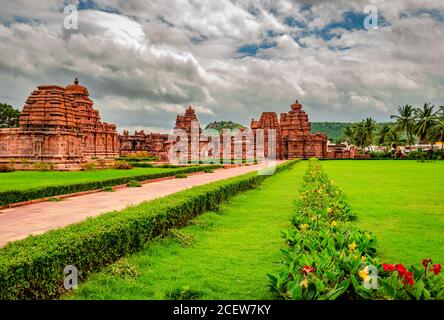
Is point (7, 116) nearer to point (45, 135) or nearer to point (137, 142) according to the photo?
point (137, 142)

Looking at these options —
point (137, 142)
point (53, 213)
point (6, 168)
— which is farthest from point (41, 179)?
point (137, 142)

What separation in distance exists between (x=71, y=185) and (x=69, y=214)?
451 cm

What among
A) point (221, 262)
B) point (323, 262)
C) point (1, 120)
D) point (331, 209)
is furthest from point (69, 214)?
point (1, 120)

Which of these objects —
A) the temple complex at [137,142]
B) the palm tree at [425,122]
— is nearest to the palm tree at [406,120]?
the palm tree at [425,122]

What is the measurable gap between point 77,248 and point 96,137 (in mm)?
44327

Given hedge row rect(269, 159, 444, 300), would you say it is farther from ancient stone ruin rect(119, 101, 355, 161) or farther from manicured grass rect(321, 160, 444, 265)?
ancient stone ruin rect(119, 101, 355, 161)

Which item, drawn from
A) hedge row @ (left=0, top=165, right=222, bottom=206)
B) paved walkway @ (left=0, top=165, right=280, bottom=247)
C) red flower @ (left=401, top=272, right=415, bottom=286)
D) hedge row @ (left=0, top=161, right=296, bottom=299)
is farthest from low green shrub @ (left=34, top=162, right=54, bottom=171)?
red flower @ (left=401, top=272, right=415, bottom=286)

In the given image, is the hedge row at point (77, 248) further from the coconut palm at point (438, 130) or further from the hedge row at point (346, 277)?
the coconut palm at point (438, 130)

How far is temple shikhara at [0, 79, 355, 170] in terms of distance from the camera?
1124 inches

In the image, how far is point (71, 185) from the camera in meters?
14.5

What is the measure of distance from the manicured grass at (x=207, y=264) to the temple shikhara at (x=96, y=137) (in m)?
22.4

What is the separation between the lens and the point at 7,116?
6562 centimetres

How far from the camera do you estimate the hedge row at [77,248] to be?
4.03m

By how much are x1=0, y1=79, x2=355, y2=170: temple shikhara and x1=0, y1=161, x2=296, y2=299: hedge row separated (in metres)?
22.8
